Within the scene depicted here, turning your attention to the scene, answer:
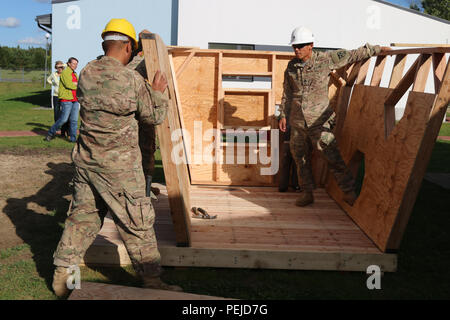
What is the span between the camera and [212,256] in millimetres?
4629

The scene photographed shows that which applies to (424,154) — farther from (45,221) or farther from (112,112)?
(45,221)

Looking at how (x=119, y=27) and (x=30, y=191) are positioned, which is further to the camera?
(x=30, y=191)

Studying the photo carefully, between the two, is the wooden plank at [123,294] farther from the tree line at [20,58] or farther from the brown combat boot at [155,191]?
the tree line at [20,58]

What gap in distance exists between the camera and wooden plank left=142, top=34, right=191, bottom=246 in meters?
3.85

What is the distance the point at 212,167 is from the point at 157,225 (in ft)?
8.07

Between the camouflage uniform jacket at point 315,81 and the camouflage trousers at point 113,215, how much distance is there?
113 inches

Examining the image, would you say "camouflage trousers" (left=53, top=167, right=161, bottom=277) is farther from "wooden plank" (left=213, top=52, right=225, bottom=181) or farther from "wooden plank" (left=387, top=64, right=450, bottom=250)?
"wooden plank" (left=213, top=52, right=225, bottom=181)

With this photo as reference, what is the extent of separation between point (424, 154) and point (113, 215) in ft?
9.24

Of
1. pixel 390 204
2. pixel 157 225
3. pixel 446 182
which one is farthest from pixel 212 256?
pixel 446 182

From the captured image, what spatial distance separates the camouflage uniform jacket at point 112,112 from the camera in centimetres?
351

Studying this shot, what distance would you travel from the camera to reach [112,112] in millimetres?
3553

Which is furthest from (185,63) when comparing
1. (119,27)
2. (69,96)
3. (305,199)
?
(69,96)

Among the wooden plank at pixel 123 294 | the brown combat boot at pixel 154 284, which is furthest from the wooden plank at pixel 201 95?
the wooden plank at pixel 123 294

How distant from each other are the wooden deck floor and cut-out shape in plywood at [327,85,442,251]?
24 cm
